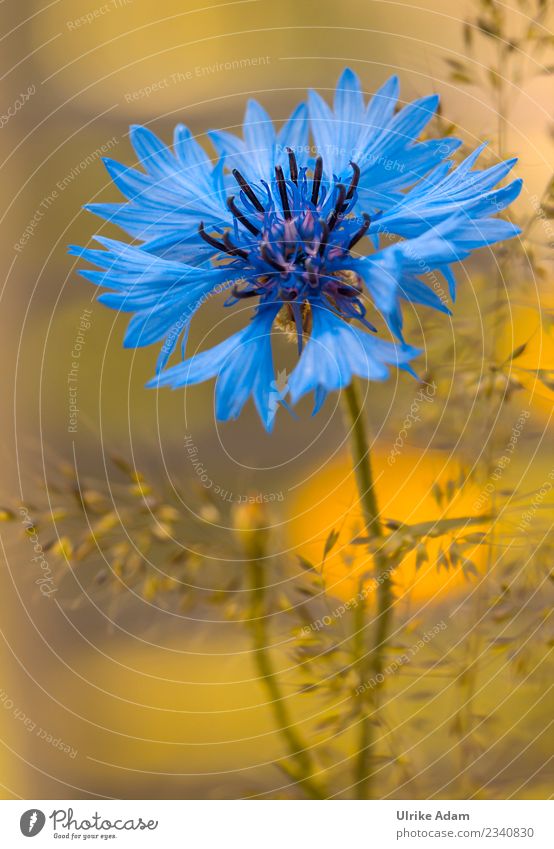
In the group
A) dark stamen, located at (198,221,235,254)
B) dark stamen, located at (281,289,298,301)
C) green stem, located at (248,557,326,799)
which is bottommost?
green stem, located at (248,557,326,799)

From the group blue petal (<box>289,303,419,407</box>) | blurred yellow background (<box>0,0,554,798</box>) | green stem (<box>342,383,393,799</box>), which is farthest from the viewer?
blurred yellow background (<box>0,0,554,798</box>)

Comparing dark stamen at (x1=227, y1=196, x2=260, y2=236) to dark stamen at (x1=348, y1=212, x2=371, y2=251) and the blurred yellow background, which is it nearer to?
dark stamen at (x1=348, y1=212, x2=371, y2=251)

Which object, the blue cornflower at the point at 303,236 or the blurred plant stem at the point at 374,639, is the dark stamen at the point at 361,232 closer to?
the blue cornflower at the point at 303,236

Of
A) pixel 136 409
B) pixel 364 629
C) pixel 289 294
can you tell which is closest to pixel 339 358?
pixel 289 294
